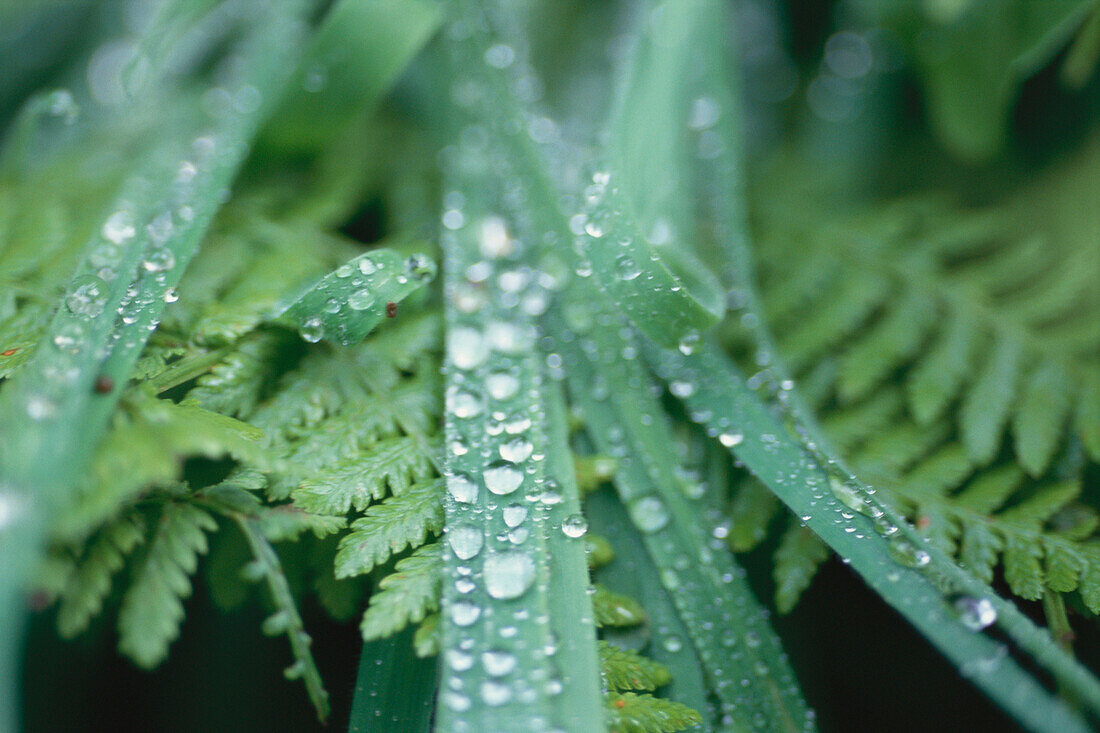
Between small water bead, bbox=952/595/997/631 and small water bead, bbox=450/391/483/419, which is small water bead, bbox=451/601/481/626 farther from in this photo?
small water bead, bbox=952/595/997/631

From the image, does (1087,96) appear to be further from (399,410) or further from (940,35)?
(399,410)

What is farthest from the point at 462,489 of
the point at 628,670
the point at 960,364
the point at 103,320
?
the point at 960,364

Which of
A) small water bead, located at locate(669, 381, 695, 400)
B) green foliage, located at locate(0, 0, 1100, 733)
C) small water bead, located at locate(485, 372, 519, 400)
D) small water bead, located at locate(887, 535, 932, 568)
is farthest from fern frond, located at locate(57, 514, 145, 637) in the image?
small water bead, located at locate(887, 535, 932, 568)

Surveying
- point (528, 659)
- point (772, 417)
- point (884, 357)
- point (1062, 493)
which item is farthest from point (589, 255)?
point (1062, 493)

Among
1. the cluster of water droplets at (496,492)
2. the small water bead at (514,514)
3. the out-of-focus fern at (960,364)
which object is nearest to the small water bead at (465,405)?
the cluster of water droplets at (496,492)

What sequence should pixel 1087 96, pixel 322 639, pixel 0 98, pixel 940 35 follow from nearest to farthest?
pixel 322 639 → pixel 940 35 → pixel 1087 96 → pixel 0 98

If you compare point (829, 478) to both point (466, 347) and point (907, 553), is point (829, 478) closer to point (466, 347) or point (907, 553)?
point (907, 553)
